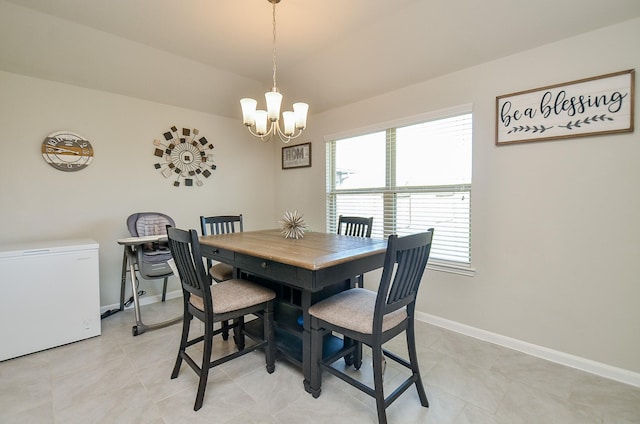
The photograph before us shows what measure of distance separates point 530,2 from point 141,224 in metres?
3.82

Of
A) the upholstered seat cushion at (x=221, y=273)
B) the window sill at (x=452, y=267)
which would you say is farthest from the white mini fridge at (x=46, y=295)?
the window sill at (x=452, y=267)

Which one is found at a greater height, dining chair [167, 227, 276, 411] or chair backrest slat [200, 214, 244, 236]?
chair backrest slat [200, 214, 244, 236]

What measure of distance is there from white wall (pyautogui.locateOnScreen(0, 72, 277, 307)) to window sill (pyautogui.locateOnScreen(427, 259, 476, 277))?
2.76 metres

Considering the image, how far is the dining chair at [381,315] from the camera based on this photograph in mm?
1442

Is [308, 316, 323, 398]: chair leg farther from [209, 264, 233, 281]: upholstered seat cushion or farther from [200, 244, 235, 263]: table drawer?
[209, 264, 233, 281]: upholstered seat cushion

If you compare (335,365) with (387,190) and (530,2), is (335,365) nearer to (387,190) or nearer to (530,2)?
(387,190)

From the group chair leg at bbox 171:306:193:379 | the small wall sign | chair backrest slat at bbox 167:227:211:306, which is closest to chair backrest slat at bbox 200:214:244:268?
chair leg at bbox 171:306:193:379

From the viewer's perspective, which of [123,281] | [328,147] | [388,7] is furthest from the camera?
[328,147]

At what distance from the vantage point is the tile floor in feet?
5.26

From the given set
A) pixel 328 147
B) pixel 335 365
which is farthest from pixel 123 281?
pixel 328 147

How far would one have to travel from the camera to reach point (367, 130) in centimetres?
328

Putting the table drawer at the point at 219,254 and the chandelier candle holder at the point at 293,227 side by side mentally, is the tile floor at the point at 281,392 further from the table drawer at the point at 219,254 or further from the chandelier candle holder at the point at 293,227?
the chandelier candle holder at the point at 293,227

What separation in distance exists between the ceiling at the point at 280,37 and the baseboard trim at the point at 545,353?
2.26m

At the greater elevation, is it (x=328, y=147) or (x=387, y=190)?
(x=328, y=147)
